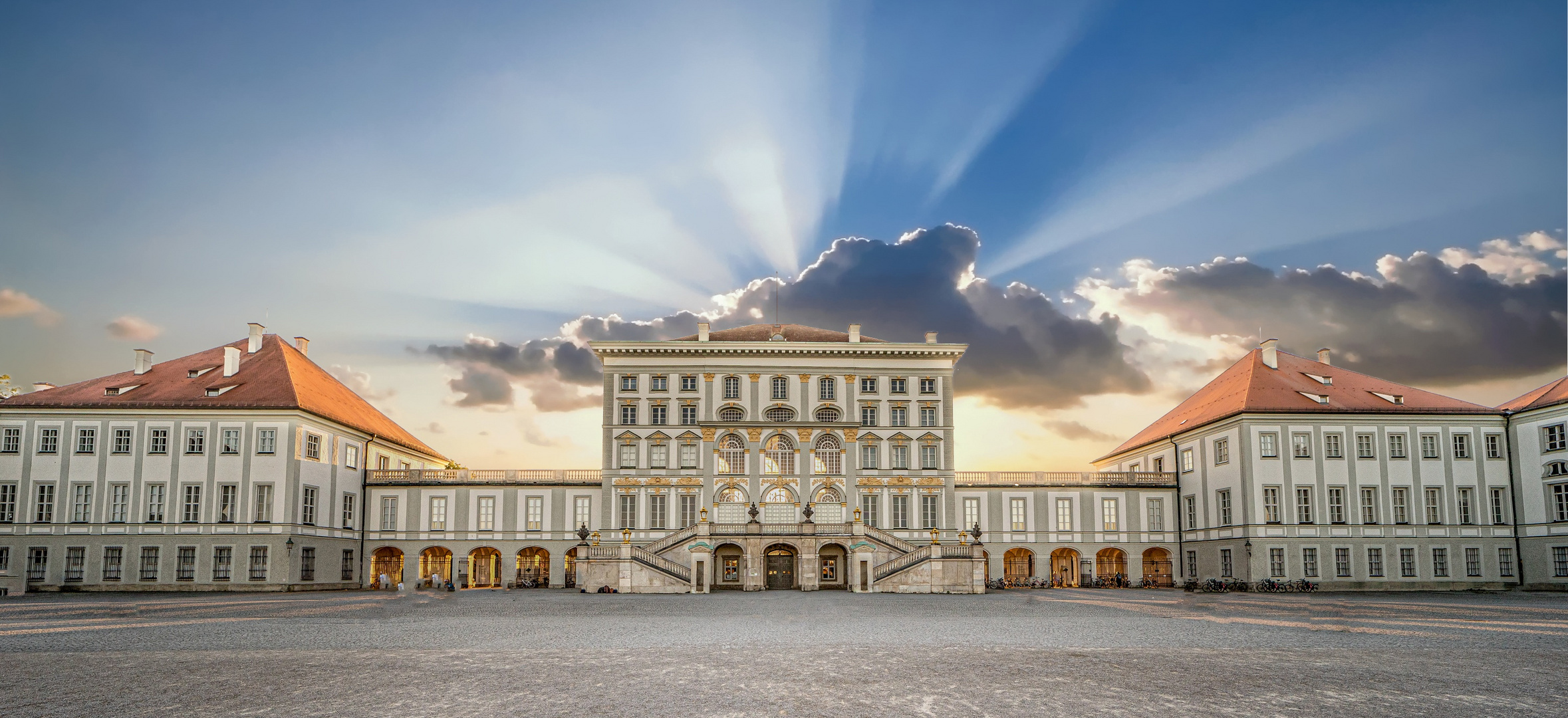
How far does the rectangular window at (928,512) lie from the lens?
194 feet

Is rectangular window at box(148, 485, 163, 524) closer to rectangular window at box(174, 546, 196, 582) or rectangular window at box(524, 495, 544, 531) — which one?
rectangular window at box(174, 546, 196, 582)

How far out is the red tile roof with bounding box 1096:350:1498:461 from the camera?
175 ft

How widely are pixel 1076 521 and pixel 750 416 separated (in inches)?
724

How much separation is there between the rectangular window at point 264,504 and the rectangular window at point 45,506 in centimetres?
872

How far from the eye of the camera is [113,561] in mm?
50125

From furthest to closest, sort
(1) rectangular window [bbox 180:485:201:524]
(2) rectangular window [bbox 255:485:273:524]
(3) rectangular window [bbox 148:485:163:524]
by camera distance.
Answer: (2) rectangular window [bbox 255:485:273:524] → (1) rectangular window [bbox 180:485:201:524] → (3) rectangular window [bbox 148:485:163:524]

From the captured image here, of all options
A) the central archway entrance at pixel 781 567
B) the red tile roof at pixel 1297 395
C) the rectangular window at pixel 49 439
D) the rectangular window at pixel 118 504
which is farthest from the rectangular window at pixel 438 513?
the red tile roof at pixel 1297 395

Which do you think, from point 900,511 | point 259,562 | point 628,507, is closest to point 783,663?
point 259,562

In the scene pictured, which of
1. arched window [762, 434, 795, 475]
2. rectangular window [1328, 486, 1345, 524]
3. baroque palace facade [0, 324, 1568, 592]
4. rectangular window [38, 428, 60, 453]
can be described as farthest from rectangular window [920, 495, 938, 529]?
rectangular window [38, 428, 60, 453]

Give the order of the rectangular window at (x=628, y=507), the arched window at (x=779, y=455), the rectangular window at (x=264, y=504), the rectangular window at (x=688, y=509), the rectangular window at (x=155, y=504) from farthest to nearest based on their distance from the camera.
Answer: the arched window at (x=779, y=455) < the rectangular window at (x=628, y=507) < the rectangular window at (x=688, y=509) < the rectangular window at (x=264, y=504) < the rectangular window at (x=155, y=504)

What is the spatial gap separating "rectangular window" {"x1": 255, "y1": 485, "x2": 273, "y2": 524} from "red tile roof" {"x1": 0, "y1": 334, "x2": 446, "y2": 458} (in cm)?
376

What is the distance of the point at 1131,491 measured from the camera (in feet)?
199

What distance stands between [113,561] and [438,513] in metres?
14.9

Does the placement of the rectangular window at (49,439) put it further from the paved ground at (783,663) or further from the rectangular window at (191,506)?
the paved ground at (783,663)
